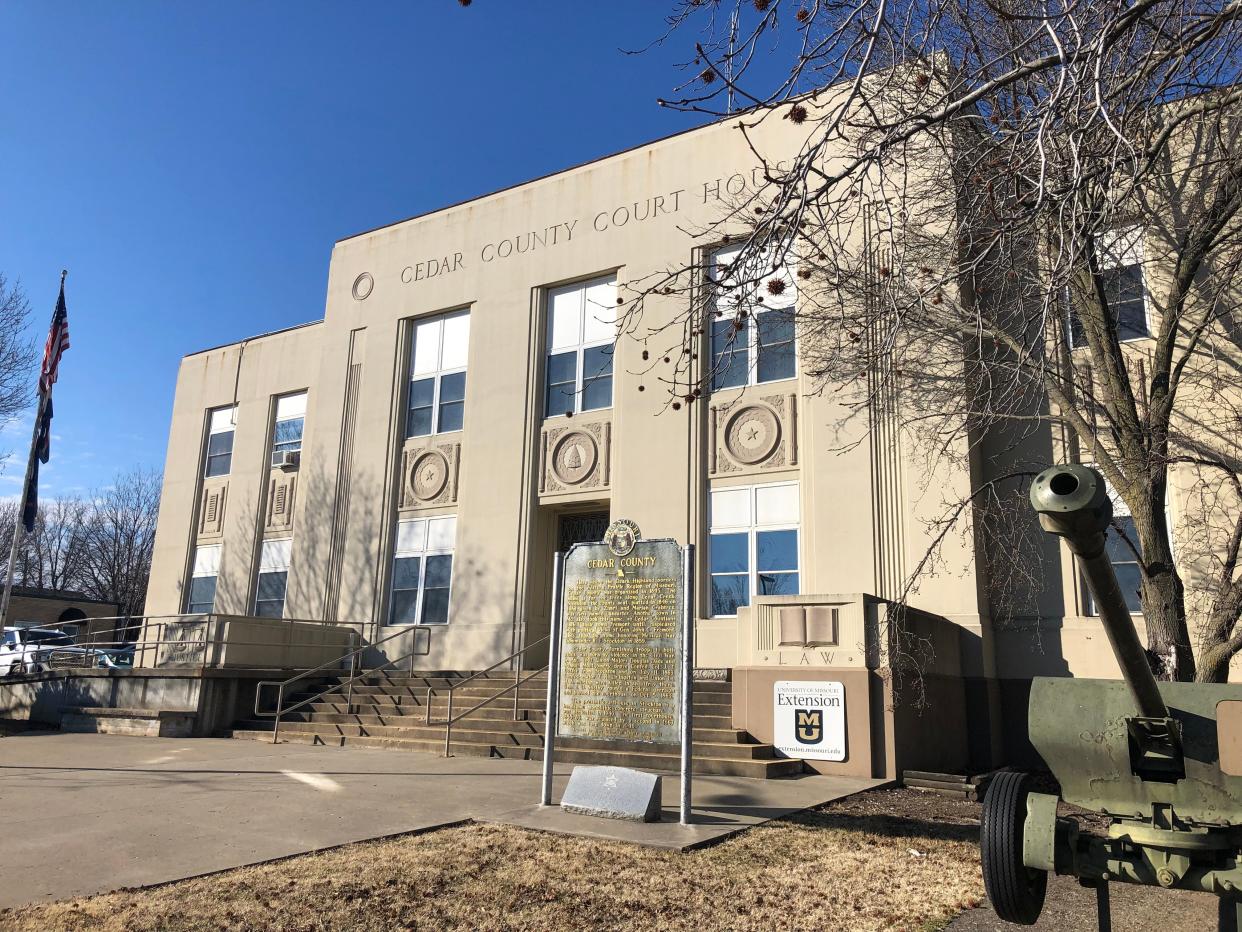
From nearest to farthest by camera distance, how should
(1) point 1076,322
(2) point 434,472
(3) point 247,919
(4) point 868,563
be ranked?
(3) point 247,919, (1) point 1076,322, (4) point 868,563, (2) point 434,472

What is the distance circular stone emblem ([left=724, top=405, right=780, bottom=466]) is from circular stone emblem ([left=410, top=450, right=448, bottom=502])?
280 inches

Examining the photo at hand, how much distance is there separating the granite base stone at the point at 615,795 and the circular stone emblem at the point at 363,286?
18.0 metres

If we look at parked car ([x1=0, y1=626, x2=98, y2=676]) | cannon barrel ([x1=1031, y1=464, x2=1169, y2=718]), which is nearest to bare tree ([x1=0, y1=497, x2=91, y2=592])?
parked car ([x1=0, y1=626, x2=98, y2=676])

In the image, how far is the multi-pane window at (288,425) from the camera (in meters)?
25.0

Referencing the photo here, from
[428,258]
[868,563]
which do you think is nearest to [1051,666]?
[868,563]

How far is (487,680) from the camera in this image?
58.3ft

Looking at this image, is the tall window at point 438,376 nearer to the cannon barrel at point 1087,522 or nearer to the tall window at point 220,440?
the tall window at point 220,440

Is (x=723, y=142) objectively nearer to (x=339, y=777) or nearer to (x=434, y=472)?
(x=434, y=472)

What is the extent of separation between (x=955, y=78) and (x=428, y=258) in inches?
680

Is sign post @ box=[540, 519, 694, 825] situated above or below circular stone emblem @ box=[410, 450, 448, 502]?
below

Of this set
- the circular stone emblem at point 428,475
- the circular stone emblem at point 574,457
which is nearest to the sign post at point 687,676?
the circular stone emblem at point 574,457

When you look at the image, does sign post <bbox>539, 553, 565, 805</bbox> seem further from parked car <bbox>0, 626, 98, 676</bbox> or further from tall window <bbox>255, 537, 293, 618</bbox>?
tall window <bbox>255, 537, 293, 618</bbox>

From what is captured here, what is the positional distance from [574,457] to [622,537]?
1067 cm

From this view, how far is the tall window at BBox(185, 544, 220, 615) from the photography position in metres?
25.5
